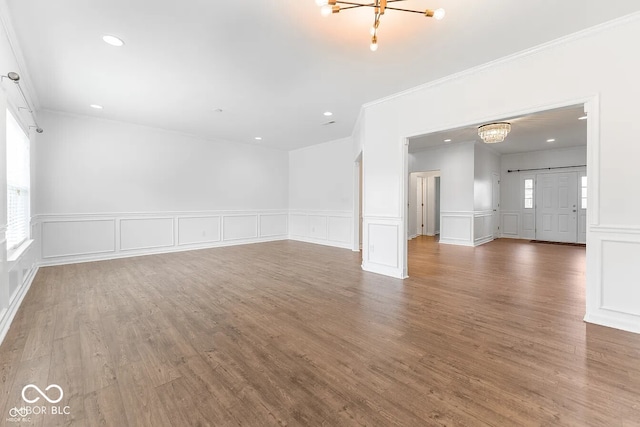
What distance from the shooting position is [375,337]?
2299 millimetres

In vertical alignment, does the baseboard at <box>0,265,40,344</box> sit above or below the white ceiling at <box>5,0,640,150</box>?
below

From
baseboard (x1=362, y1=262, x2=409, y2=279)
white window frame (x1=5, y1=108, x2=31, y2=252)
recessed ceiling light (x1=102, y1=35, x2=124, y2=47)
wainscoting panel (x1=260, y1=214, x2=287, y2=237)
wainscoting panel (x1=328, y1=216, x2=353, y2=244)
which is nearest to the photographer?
recessed ceiling light (x1=102, y1=35, x2=124, y2=47)

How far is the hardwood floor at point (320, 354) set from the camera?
1.49 metres

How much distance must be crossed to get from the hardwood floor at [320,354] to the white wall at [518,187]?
536 centimetres

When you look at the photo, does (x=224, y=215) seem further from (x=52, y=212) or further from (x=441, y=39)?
(x=441, y=39)

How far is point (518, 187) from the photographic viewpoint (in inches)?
340

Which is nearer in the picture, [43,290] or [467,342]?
[467,342]

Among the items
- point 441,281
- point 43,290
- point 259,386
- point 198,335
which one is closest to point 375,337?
point 259,386

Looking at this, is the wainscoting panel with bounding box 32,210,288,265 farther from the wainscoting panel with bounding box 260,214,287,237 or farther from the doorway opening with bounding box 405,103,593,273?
the doorway opening with bounding box 405,103,593,273

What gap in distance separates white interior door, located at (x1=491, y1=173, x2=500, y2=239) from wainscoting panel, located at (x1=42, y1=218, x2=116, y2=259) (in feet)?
33.2

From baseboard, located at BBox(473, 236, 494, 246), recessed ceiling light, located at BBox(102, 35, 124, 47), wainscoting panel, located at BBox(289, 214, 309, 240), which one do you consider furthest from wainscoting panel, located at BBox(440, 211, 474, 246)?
recessed ceiling light, located at BBox(102, 35, 124, 47)

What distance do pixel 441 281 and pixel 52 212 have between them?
22.4ft

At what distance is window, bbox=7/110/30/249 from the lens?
3.05 m

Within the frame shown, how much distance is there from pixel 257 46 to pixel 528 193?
9.34 m
